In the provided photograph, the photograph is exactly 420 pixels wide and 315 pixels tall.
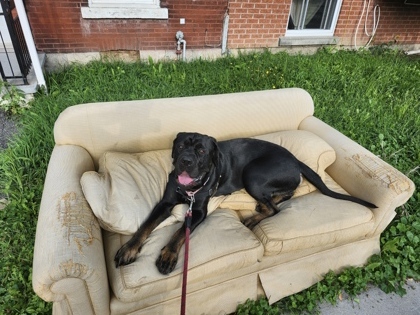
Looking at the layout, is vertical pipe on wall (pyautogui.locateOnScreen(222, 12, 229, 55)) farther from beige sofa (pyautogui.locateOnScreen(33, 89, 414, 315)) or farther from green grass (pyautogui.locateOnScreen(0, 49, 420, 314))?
beige sofa (pyautogui.locateOnScreen(33, 89, 414, 315))

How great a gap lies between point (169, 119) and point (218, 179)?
0.72 meters

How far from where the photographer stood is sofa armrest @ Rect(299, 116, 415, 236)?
2193 mm

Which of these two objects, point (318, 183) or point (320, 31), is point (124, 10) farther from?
point (320, 31)

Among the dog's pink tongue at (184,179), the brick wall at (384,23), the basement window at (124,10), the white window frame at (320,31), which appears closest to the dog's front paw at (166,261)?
the dog's pink tongue at (184,179)

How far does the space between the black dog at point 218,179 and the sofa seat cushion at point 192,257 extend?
5 cm

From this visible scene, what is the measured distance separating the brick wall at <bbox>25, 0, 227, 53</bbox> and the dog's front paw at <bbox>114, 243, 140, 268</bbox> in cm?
419

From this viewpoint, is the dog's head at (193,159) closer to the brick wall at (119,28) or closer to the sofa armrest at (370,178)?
the sofa armrest at (370,178)

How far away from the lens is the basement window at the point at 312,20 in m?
6.16

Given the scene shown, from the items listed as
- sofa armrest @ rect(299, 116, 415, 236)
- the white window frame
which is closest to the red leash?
sofa armrest @ rect(299, 116, 415, 236)

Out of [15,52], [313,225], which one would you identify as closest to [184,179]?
[313,225]

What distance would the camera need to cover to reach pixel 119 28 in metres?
4.83

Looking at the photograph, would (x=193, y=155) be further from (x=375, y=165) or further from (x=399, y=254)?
(x=399, y=254)

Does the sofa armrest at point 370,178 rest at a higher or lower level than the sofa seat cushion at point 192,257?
higher

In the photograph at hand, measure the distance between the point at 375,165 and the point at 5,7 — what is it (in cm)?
457
